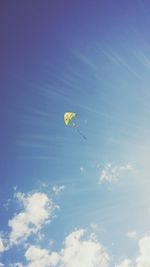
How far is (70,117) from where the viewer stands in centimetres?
2120
